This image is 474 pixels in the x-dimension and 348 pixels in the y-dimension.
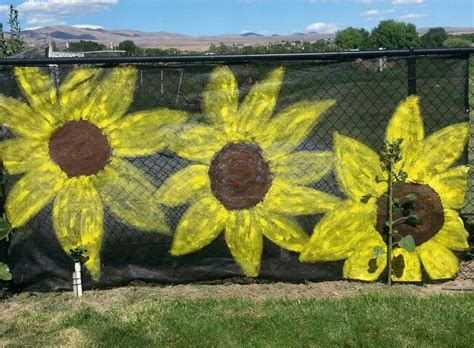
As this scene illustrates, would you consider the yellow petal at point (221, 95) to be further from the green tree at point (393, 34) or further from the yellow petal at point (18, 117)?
the green tree at point (393, 34)

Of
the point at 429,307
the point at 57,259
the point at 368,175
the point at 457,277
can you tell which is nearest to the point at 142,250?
the point at 57,259

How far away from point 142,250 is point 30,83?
147cm

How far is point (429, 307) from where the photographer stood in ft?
13.8

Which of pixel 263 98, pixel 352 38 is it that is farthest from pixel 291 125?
pixel 352 38

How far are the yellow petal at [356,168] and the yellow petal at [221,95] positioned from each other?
2.61 feet

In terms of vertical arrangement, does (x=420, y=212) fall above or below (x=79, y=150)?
below

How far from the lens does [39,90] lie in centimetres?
456

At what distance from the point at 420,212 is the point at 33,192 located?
2.87m

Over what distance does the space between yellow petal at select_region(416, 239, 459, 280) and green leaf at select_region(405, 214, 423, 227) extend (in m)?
0.19

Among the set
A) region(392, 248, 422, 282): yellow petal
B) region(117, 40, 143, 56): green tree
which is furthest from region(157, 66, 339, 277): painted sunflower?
region(117, 40, 143, 56): green tree

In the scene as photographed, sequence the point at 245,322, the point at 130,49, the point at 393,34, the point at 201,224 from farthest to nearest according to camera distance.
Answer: the point at 393,34 < the point at 130,49 < the point at 201,224 < the point at 245,322

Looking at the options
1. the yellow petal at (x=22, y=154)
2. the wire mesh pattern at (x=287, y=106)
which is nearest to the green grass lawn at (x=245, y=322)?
the wire mesh pattern at (x=287, y=106)

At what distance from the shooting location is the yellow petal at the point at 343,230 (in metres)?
4.63

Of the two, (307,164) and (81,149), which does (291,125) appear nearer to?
(307,164)
